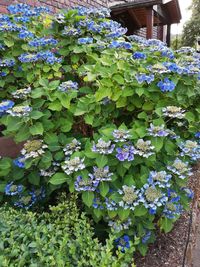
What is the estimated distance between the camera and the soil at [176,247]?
2391 millimetres

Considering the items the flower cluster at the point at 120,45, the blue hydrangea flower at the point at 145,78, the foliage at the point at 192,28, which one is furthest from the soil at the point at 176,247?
the foliage at the point at 192,28

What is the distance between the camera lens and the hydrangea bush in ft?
6.75

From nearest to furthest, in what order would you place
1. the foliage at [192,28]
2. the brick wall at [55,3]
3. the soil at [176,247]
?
the soil at [176,247] < the brick wall at [55,3] < the foliage at [192,28]

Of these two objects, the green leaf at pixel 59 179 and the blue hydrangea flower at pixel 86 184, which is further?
the green leaf at pixel 59 179

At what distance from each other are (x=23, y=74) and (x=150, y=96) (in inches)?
48.1

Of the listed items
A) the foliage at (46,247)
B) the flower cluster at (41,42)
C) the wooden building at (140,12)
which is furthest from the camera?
the wooden building at (140,12)

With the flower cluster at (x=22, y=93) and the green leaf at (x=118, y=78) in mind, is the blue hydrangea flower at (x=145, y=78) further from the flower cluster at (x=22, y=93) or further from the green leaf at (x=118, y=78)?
the flower cluster at (x=22, y=93)

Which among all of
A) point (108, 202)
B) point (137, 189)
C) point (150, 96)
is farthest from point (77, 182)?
point (150, 96)

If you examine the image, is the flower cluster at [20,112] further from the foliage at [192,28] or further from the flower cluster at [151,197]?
the foliage at [192,28]

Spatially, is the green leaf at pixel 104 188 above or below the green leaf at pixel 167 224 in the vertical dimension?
above

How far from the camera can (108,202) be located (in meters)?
2.04

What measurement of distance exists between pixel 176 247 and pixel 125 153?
3.63 ft

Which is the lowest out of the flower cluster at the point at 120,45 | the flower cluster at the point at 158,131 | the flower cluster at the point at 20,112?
the flower cluster at the point at 158,131

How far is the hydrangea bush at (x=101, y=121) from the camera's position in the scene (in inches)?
81.0
